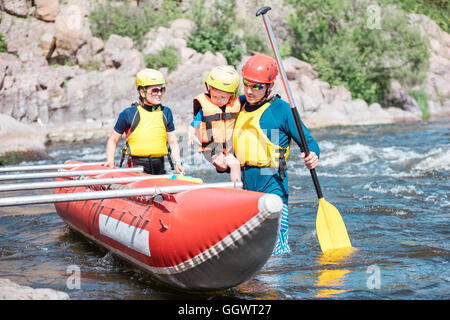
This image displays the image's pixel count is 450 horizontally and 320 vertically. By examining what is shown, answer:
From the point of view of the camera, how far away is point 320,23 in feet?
89.4

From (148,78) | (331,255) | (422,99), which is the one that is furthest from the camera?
(422,99)

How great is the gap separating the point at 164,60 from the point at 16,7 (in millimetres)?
7022

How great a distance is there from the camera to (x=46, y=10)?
2234 cm

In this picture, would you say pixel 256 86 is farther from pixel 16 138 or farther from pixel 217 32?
pixel 217 32

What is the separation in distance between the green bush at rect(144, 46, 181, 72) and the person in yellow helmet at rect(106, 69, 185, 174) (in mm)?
15757

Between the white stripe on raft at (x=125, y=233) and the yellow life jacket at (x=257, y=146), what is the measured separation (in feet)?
2.80

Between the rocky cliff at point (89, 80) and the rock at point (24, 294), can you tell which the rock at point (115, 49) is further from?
the rock at point (24, 294)

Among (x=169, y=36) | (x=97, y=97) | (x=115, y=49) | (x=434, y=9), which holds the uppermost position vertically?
(x=434, y=9)

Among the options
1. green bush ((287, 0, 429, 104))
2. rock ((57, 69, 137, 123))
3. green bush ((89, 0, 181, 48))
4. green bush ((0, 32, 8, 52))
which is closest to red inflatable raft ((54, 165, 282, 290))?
rock ((57, 69, 137, 123))

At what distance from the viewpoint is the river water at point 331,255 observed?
3561 mm

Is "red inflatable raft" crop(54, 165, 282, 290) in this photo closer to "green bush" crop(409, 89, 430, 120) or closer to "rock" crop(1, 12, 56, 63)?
"rock" crop(1, 12, 56, 63)

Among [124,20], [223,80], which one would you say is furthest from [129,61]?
[223,80]

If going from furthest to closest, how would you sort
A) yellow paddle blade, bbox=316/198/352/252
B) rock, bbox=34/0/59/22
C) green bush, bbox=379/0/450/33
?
green bush, bbox=379/0/450/33 < rock, bbox=34/0/59/22 < yellow paddle blade, bbox=316/198/352/252

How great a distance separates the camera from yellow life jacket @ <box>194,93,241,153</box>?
12.3 feet
